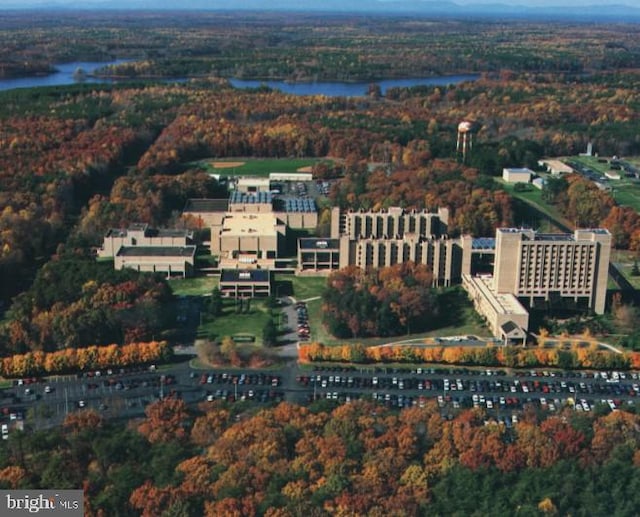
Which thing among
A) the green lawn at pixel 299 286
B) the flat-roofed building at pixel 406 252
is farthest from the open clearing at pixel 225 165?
the green lawn at pixel 299 286

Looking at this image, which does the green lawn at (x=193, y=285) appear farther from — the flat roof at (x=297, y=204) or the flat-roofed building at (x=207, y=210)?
the flat roof at (x=297, y=204)

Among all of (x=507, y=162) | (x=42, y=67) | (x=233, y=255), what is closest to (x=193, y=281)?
(x=233, y=255)

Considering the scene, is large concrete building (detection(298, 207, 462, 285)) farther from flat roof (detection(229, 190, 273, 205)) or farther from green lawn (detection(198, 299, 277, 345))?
flat roof (detection(229, 190, 273, 205))

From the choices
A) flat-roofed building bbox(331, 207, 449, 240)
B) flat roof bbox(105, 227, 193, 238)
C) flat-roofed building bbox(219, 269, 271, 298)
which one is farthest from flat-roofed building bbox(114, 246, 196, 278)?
flat-roofed building bbox(331, 207, 449, 240)

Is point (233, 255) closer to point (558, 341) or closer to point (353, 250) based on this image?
point (353, 250)

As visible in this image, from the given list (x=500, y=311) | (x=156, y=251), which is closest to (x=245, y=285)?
(x=156, y=251)
